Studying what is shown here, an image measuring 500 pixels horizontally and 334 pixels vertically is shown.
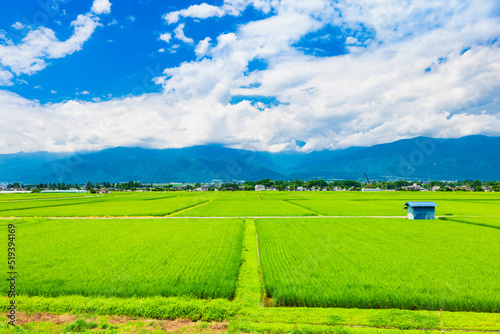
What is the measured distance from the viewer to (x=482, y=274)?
12.0 meters

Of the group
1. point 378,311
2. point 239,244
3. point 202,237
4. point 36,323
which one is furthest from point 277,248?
point 36,323

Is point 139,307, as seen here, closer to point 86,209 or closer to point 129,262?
point 129,262

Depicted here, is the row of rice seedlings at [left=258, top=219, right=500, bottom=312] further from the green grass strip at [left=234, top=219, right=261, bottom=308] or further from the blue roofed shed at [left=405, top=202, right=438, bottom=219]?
the blue roofed shed at [left=405, top=202, right=438, bottom=219]

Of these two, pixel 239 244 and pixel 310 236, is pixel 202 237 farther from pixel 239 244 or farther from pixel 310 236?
pixel 310 236

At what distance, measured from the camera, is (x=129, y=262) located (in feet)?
45.8

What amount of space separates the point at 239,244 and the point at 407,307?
11.1 metres

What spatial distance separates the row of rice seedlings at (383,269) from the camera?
9.54 meters

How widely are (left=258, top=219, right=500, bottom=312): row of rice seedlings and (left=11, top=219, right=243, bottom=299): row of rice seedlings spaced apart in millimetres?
2444

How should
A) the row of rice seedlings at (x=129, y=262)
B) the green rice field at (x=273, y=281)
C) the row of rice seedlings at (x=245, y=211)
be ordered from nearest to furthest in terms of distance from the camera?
the green rice field at (x=273, y=281) < the row of rice seedlings at (x=129, y=262) < the row of rice seedlings at (x=245, y=211)

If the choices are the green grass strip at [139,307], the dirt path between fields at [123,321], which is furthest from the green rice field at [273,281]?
the dirt path between fields at [123,321]

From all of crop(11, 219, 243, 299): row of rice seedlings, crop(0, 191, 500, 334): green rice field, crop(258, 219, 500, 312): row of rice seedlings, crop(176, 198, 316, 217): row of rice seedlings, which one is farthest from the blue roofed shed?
crop(11, 219, 243, 299): row of rice seedlings

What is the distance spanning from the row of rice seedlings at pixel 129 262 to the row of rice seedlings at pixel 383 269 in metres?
2.44

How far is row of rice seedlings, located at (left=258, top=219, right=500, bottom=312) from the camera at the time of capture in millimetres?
9539

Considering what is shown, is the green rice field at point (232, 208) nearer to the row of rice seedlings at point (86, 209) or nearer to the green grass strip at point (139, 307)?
the row of rice seedlings at point (86, 209)
